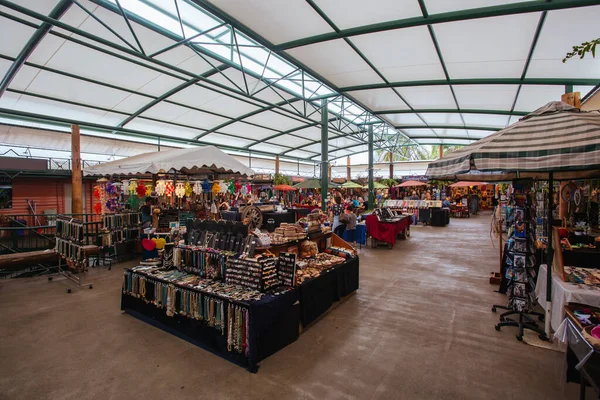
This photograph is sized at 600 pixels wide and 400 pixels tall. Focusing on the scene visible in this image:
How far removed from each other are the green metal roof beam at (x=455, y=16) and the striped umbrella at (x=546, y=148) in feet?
7.35

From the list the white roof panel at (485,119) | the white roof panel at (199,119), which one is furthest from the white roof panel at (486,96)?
the white roof panel at (199,119)

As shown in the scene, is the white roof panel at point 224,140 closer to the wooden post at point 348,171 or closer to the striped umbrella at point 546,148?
the wooden post at point 348,171

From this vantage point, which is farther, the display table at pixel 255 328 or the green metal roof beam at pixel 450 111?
the green metal roof beam at pixel 450 111

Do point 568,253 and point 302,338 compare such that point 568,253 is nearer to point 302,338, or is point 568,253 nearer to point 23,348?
point 302,338

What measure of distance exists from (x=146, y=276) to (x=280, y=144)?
1539 centimetres

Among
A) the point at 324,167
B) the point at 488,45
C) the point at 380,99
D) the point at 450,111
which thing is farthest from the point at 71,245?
the point at 450,111

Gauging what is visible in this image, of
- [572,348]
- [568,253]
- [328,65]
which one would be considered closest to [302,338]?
[572,348]

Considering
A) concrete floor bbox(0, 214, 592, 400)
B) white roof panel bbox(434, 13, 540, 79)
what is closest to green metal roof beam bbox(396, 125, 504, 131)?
white roof panel bbox(434, 13, 540, 79)

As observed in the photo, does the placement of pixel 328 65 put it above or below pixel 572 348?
above

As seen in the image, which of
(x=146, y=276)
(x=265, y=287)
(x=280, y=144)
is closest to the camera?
(x=265, y=287)

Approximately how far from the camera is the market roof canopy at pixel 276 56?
5086 mm

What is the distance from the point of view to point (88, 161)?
1401 cm

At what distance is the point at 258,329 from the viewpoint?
10.0ft

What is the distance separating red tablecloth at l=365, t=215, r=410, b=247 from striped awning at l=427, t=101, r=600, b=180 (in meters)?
6.21
